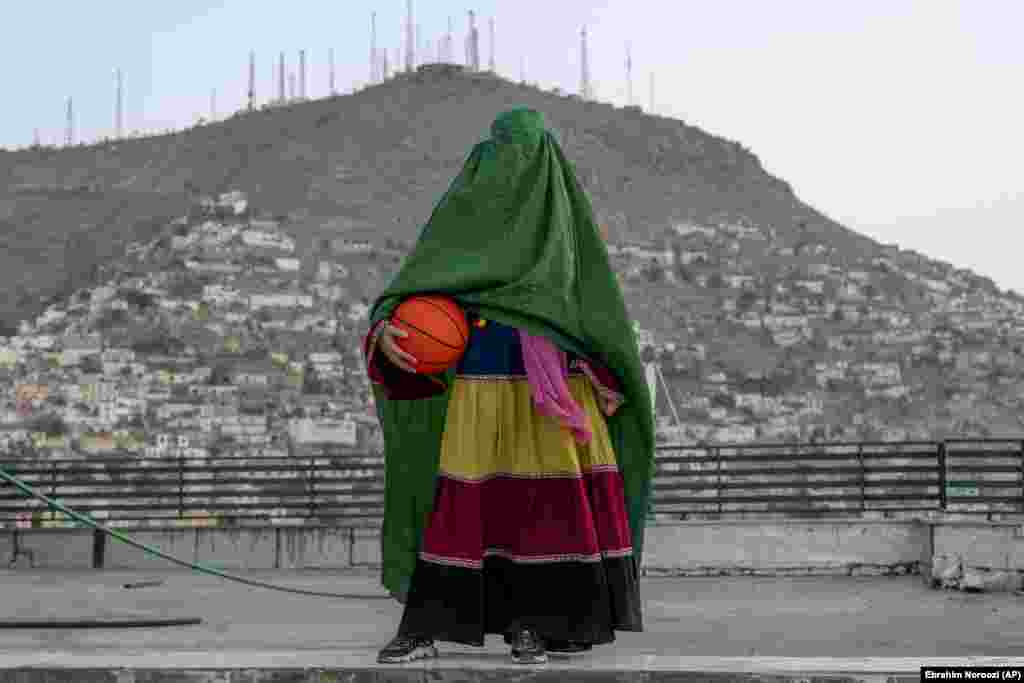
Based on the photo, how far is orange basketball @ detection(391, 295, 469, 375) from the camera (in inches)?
208

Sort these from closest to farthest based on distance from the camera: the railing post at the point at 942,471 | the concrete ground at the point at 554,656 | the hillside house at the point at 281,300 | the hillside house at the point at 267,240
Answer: the concrete ground at the point at 554,656
the railing post at the point at 942,471
the hillside house at the point at 281,300
the hillside house at the point at 267,240

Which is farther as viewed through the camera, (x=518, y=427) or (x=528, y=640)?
(x=518, y=427)

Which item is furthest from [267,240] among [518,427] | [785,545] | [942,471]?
[518,427]

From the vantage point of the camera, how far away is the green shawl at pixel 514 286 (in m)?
5.35

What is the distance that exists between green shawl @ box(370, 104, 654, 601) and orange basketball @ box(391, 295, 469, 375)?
45 mm

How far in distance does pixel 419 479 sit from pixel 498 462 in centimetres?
33

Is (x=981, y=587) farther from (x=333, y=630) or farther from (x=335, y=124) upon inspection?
(x=335, y=124)

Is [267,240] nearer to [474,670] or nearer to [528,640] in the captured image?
[528,640]

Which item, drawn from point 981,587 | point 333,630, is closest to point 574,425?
point 333,630

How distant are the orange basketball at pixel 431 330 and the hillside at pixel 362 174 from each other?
113 metres

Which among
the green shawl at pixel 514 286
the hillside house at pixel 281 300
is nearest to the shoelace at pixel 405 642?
the green shawl at pixel 514 286

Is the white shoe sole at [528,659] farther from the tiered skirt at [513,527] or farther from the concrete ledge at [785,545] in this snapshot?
the concrete ledge at [785,545]

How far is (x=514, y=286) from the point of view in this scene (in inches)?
210

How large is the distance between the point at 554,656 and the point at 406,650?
445 mm
